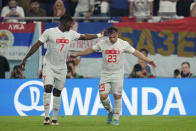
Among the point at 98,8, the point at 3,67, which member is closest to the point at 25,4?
the point at 98,8

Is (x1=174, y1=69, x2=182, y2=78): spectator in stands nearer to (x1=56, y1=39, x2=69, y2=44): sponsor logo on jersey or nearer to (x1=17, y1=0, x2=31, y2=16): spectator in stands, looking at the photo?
(x1=17, y1=0, x2=31, y2=16): spectator in stands

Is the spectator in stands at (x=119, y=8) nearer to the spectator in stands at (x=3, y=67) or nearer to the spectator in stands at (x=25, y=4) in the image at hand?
the spectator in stands at (x=25, y=4)

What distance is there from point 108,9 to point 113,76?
881 cm

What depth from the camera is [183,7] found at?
22.4m

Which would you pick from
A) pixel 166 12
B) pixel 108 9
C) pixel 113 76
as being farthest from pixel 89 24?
pixel 113 76

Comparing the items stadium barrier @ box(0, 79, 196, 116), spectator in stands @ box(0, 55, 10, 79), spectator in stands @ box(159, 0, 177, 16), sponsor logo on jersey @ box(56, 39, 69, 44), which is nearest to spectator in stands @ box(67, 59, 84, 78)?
stadium barrier @ box(0, 79, 196, 116)

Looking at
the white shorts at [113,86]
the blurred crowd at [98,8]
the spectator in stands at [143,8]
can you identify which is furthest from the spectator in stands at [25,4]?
the white shorts at [113,86]

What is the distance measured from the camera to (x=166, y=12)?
72.4ft

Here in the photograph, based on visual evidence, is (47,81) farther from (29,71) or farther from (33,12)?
(33,12)

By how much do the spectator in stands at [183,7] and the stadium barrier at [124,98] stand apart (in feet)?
13.6

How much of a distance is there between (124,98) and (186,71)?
2.44 meters

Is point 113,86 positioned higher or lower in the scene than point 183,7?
lower

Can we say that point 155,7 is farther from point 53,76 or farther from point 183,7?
point 53,76

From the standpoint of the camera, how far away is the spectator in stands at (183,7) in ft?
73.1
